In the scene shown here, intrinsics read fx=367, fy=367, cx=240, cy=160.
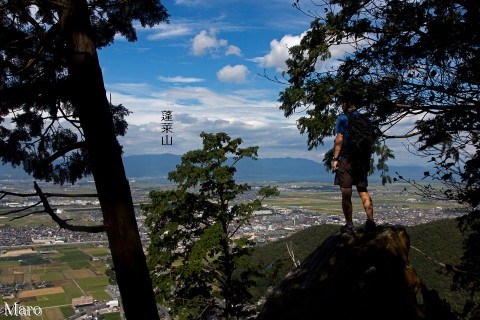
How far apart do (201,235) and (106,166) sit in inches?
372

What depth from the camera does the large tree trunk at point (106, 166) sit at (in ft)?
10.2

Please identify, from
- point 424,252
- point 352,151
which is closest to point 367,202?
point 352,151

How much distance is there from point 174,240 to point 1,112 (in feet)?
26.6

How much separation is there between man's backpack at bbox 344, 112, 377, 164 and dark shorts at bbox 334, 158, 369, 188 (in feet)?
0.33

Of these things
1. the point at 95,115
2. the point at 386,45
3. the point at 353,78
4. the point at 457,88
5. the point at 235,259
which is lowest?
the point at 235,259

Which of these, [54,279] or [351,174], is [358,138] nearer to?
[351,174]

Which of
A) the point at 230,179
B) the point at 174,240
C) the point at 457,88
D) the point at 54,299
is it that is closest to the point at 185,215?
the point at 174,240

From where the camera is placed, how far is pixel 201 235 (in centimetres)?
1230

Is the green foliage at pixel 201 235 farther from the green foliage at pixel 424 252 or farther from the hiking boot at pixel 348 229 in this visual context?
the hiking boot at pixel 348 229

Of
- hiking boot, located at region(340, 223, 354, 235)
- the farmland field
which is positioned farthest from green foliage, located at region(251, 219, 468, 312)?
the farmland field

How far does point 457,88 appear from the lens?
5930mm

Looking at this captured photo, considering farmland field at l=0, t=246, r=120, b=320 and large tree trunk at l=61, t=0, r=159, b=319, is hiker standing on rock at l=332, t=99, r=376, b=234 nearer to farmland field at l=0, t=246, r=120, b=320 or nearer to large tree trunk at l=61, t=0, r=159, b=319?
large tree trunk at l=61, t=0, r=159, b=319

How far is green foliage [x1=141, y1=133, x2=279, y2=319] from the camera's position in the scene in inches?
460

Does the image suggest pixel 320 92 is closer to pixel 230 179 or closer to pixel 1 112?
pixel 1 112
